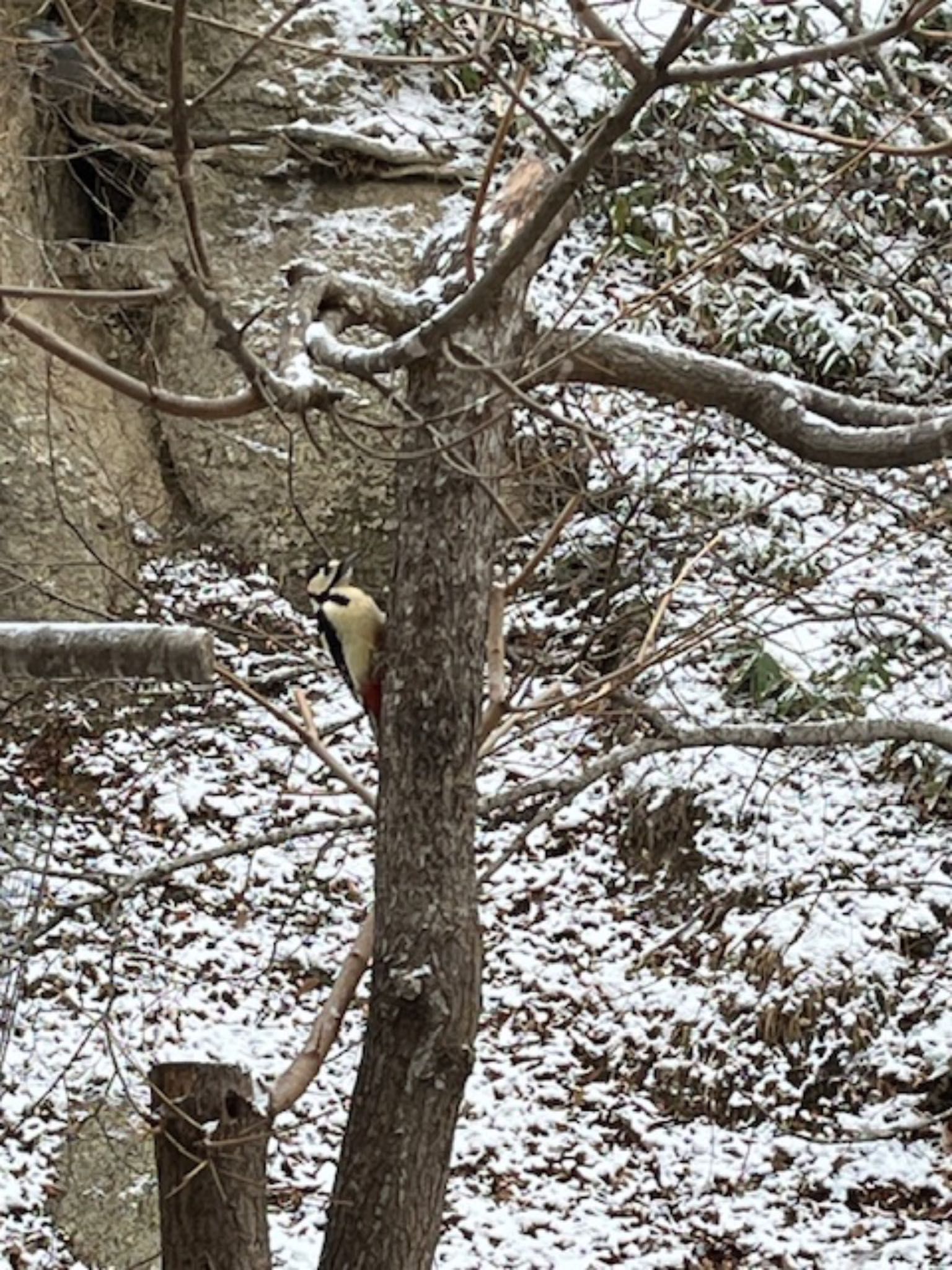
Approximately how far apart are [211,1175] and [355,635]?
137cm

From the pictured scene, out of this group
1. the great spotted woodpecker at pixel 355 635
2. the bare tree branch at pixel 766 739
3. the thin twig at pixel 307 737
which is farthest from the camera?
the bare tree branch at pixel 766 739

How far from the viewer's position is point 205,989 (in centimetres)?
578

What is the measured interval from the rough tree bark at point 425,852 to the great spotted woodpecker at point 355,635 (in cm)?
59

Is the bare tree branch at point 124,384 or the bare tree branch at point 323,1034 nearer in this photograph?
the bare tree branch at point 124,384

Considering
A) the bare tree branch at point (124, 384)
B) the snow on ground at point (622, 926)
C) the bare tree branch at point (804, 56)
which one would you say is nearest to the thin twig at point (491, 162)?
the bare tree branch at point (804, 56)

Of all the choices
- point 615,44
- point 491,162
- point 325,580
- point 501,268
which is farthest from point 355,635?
point 615,44

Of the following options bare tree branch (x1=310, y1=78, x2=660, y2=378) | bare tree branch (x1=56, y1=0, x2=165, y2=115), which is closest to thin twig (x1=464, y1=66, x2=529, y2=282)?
bare tree branch (x1=310, y1=78, x2=660, y2=378)

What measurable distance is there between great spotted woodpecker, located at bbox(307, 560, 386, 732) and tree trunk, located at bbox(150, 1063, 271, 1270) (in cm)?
107

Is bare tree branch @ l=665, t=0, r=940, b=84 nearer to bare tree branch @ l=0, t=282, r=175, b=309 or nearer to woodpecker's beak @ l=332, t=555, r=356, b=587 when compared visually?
bare tree branch @ l=0, t=282, r=175, b=309

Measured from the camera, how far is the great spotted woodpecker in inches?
145

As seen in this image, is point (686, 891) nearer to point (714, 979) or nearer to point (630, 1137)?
point (714, 979)

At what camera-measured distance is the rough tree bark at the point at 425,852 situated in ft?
9.64

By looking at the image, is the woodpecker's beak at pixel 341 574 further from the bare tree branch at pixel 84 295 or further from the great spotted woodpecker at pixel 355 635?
the bare tree branch at pixel 84 295

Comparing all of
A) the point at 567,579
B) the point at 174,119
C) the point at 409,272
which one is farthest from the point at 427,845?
the point at 409,272
